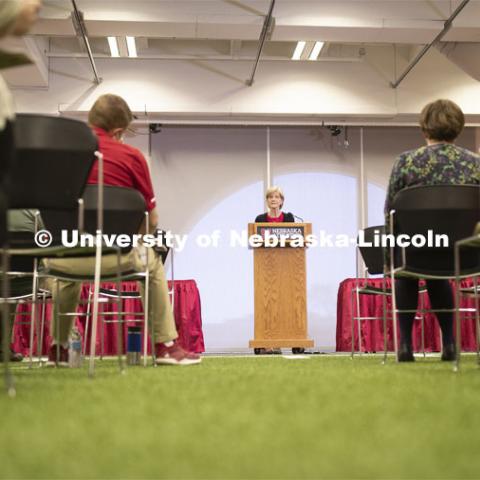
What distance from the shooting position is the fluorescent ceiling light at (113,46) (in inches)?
311

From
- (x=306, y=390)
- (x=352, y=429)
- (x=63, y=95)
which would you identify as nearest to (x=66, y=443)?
(x=352, y=429)

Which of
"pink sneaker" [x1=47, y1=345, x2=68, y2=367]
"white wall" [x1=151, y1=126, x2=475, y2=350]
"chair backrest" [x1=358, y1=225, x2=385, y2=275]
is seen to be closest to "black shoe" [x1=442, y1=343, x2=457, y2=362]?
"chair backrest" [x1=358, y1=225, x2=385, y2=275]

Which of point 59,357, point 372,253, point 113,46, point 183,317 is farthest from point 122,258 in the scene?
point 113,46

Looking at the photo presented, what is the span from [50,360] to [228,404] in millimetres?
2118

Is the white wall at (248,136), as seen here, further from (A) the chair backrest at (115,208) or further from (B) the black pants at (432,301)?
(A) the chair backrest at (115,208)

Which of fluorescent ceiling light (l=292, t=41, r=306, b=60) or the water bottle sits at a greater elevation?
fluorescent ceiling light (l=292, t=41, r=306, b=60)

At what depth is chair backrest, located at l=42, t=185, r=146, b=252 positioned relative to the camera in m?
2.93

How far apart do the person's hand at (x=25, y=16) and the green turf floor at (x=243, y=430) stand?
1.03 metres

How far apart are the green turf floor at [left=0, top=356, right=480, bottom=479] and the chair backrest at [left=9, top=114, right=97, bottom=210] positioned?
626 mm

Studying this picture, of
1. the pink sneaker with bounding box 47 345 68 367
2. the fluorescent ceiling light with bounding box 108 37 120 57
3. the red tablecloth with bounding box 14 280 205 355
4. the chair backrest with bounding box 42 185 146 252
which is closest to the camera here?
the chair backrest with bounding box 42 185 146 252

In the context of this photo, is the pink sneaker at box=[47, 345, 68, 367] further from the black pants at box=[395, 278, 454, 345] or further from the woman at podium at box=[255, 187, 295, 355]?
the woman at podium at box=[255, 187, 295, 355]

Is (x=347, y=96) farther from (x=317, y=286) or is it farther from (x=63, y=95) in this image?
(x=63, y=95)
